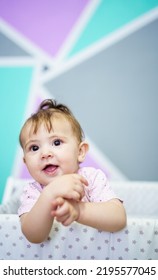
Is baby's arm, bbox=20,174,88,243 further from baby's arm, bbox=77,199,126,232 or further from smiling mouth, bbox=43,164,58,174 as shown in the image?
smiling mouth, bbox=43,164,58,174

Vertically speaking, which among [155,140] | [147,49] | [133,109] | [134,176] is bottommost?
[134,176]

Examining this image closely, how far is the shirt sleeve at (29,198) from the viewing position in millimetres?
751

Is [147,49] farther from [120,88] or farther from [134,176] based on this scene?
[134,176]

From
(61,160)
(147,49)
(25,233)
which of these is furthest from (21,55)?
(25,233)

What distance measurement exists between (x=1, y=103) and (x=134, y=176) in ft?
2.83

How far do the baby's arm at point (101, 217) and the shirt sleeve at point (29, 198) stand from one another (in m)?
0.14

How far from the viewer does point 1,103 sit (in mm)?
1919

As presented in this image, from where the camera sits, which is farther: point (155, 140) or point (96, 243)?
point (155, 140)

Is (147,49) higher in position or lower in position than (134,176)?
higher

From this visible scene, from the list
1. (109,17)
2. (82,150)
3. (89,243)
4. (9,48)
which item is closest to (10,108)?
(9,48)

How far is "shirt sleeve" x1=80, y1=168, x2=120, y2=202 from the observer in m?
0.79

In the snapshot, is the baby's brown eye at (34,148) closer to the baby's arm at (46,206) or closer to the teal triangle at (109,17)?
the baby's arm at (46,206)

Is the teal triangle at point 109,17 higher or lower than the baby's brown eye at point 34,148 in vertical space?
higher

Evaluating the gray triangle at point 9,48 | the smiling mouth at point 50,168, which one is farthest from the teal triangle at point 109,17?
the smiling mouth at point 50,168
